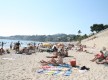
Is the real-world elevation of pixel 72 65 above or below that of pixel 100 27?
below

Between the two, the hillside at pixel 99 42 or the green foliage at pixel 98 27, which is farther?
the green foliage at pixel 98 27

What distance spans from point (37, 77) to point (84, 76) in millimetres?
2381

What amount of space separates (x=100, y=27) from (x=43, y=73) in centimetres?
8827

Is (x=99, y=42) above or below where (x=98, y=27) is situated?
below

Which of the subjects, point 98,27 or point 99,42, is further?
point 98,27

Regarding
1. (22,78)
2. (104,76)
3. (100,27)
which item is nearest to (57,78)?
(22,78)

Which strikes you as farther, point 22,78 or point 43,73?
point 43,73

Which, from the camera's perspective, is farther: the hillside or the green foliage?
the green foliage

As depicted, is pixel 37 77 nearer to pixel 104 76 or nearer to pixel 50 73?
pixel 50 73

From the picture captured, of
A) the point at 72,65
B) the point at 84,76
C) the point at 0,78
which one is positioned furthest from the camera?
the point at 72,65

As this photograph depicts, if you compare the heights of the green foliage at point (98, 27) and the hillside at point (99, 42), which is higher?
the green foliage at point (98, 27)

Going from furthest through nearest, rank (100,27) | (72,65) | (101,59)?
(100,27)
(101,59)
(72,65)

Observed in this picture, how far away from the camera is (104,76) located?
36.4ft

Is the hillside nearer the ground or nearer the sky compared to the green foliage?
nearer the ground
